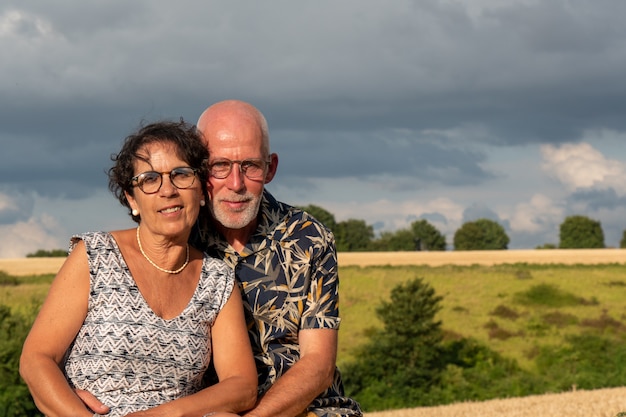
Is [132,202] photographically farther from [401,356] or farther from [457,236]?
[457,236]

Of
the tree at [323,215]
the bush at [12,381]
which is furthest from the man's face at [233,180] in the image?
the tree at [323,215]

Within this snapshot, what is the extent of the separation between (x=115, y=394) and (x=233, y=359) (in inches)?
26.4

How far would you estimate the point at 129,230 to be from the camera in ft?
17.6

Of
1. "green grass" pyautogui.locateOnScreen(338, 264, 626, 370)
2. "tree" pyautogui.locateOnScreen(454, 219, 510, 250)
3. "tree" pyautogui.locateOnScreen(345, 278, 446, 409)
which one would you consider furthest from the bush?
"tree" pyautogui.locateOnScreen(454, 219, 510, 250)

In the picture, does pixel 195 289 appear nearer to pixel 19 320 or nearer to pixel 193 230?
pixel 193 230

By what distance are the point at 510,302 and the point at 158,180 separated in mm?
53292

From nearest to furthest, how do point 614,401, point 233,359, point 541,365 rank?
1. point 233,359
2. point 614,401
3. point 541,365

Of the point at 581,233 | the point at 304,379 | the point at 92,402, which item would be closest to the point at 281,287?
the point at 304,379

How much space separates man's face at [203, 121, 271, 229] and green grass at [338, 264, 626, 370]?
121ft

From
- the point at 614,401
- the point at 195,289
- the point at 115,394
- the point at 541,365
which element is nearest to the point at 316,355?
the point at 195,289

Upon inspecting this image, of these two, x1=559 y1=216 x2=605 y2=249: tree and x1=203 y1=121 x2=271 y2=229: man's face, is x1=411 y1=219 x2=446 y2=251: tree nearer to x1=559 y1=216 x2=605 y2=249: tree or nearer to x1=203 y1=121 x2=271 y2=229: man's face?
x1=559 y1=216 x2=605 y2=249: tree

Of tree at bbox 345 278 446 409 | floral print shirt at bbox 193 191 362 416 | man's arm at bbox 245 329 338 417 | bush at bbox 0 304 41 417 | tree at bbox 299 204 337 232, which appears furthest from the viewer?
tree at bbox 299 204 337 232

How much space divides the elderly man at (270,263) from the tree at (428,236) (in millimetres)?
122509

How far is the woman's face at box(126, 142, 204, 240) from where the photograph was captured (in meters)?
5.02
